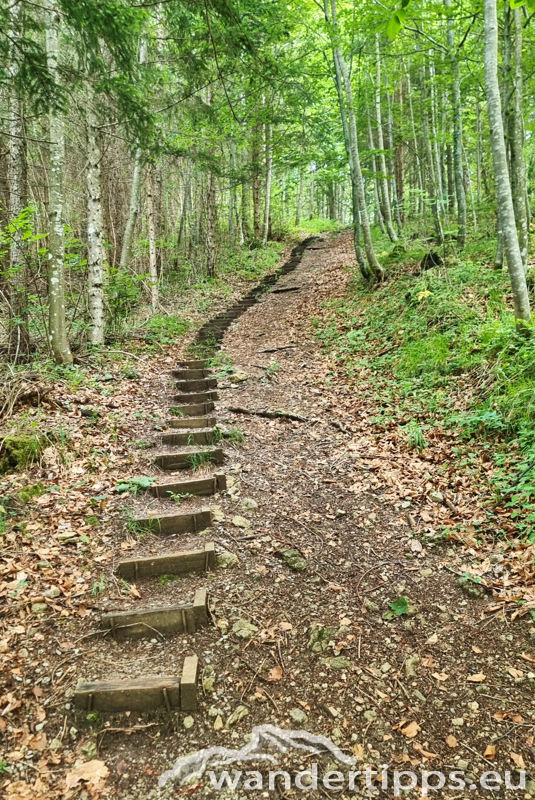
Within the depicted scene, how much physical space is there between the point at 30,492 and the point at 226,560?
2.16m

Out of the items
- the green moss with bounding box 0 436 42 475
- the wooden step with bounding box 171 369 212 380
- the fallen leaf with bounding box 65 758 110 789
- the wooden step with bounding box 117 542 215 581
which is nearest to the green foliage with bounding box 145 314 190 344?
the wooden step with bounding box 171 369 212 380

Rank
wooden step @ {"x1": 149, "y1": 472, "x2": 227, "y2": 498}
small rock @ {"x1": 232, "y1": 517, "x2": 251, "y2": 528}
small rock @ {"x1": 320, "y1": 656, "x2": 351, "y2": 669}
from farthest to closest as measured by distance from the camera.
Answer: wooden step @ {"x1": 149, "y1": 472, "x2": 227, "y2": 498} → small rock @ {"x1": 232, "y1": 517, "x2": 251, "y2": 528} → small rock @ {"x1": 320, "y1": 656, "x2": 351, "y2": 669}

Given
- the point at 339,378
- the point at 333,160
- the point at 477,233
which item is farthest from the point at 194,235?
the point at 339,378

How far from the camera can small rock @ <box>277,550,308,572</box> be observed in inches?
156

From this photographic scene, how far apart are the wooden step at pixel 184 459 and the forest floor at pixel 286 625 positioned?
229 mm

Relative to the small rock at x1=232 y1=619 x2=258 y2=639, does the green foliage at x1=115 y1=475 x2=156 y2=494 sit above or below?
above

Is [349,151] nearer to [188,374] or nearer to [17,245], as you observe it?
[188,374]

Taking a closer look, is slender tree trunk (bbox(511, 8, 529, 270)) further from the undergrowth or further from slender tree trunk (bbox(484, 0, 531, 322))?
slender tree trunk (bbox(484, 0, 531, 322))

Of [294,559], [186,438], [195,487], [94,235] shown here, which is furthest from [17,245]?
[294,559]

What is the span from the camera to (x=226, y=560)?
4.02m

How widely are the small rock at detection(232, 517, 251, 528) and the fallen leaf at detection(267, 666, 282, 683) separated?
158 cm

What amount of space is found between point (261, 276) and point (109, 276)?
9.57 meters

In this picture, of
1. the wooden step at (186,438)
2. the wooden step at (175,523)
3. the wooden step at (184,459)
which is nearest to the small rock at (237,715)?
the wooden step at (175,523)

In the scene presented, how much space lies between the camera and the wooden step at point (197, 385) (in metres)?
7.94
